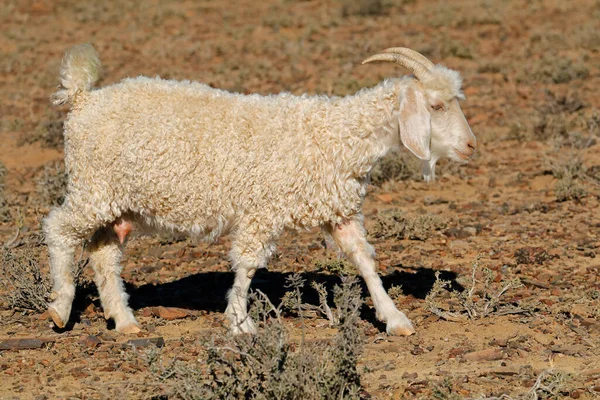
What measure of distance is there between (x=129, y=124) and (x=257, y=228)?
1160 mm

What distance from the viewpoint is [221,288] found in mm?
8367

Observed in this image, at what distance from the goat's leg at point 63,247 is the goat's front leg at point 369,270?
1801mm

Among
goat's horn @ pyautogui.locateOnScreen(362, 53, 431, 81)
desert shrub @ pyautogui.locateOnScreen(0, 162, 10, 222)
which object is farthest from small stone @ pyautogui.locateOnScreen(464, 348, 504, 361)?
desert shrub @ pyautogui.locateOnScreen(0, 162, 10, 222)

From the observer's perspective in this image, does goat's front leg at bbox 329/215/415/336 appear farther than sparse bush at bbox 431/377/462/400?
Yes

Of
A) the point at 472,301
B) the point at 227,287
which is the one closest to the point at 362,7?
the point at 227,287

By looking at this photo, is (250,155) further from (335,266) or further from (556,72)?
(556,72)

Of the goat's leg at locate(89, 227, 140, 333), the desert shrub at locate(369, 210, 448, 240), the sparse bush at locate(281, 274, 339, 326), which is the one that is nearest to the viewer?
the sparse bush at locate(281, 274, 339, 326)

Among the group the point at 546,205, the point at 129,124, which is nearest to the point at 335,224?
the point at 129,124

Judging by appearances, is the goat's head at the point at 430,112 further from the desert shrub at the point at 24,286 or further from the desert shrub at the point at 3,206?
the desert shrub at the point at 3,206

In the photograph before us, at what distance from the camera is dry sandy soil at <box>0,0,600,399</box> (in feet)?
21.0

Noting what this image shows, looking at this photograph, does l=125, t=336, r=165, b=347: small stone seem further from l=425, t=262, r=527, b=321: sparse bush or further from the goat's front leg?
l=425, t=262, r=527, b=321: sparse bush

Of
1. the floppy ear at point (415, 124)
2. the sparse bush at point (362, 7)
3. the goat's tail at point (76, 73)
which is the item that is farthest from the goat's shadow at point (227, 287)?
the sparse bush at point (362, 7)

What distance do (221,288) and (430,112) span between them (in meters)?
2.56

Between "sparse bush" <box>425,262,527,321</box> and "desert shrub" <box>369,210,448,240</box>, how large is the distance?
154 cm
